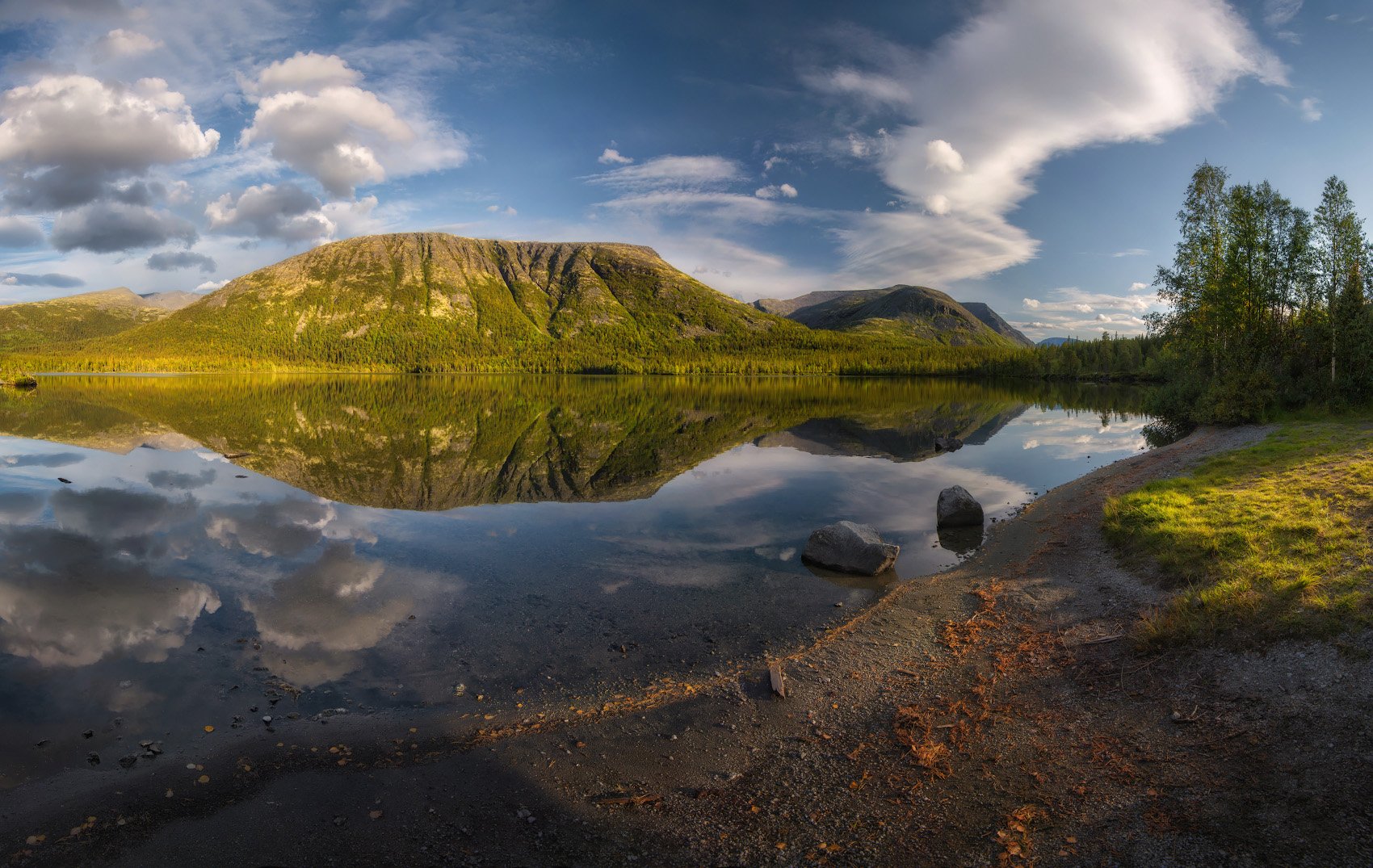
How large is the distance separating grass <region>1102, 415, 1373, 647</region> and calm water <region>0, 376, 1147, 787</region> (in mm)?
6400

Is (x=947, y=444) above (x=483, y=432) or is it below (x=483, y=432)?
below

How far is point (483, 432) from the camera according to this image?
5488 centimetres

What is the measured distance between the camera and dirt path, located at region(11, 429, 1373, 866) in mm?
7746

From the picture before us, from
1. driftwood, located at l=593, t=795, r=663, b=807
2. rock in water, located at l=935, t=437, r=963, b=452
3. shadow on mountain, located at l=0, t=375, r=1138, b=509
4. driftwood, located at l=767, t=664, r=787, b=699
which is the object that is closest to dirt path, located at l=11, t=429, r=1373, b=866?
driftwood, located at l=593, t=795, r=663, b=807

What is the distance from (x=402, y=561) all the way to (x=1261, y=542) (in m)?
24.3

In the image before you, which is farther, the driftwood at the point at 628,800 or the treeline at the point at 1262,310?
the treeline at the point at 1262,310

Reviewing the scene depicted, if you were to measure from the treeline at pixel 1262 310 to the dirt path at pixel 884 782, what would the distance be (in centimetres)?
4147

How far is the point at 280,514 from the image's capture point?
2508cm

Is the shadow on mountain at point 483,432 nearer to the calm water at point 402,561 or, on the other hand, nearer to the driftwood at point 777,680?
the calm water at point 402,561

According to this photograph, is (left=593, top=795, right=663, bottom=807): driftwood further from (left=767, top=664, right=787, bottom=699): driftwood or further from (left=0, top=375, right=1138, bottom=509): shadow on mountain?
(left=0, top=375, right=1138, bottom=509): shadow on mountain

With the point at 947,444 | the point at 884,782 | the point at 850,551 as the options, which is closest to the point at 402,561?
the point at 850,551

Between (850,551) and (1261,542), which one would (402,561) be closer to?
(850,551)

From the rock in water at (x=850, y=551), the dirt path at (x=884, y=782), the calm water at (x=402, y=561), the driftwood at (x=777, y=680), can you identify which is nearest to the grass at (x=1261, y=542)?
the dirt path at (x=884, y=782)

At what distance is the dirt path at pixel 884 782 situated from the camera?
7.75 metres
